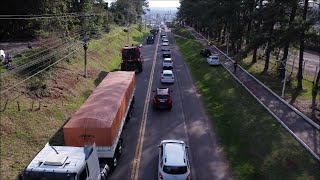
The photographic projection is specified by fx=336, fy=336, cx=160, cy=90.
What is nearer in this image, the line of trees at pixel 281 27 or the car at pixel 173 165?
the car at pixel 173 165

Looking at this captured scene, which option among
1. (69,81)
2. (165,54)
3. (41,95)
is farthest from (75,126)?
(165,54)

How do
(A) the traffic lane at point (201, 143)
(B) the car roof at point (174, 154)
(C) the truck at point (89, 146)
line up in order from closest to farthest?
1. (C) the truck at point (89, 146)
2. (B) the car roof at point (174, 154)
3. (A) the traffic lane at point (201, 143)

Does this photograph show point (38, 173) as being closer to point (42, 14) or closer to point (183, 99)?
point (183, 99)

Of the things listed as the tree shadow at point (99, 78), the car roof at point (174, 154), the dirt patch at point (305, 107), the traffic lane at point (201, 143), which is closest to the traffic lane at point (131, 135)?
the car roof at point (174, 154)

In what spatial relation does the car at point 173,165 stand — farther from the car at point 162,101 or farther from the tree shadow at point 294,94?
the tree shadow at point 294,94

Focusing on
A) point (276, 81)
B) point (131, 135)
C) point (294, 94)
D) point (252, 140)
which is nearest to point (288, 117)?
point (252, 140)

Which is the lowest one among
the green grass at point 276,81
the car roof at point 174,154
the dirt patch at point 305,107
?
the car roof at point 174,154

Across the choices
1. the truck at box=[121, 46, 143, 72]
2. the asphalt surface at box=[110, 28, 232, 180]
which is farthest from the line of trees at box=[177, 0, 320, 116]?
the truck at box=[121, 46, 143, 72]
